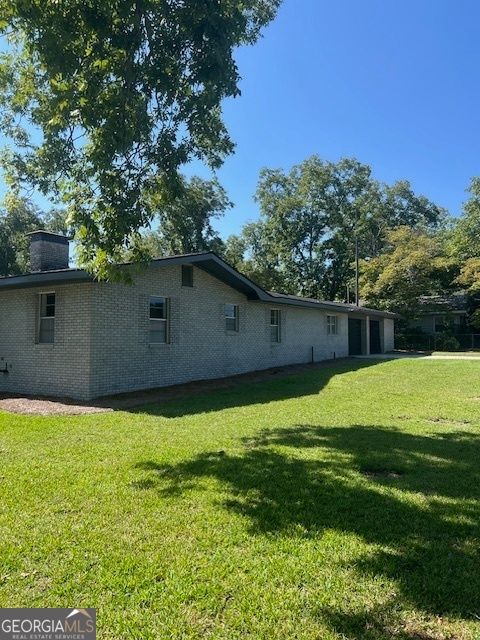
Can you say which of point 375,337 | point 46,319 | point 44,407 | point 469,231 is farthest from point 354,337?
point 44,407

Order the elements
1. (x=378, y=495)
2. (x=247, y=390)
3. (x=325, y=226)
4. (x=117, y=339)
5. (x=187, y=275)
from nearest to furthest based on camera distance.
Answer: (x=378, y=495)
(x=117, y=339)
(x=247, y=390)
(x=187, y=275)
(x=325, y=226)

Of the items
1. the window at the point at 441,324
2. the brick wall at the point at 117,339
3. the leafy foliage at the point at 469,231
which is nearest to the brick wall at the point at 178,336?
the brick wall at the point at 117,339

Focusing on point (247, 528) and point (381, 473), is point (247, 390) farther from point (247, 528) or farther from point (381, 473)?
point (247, 528)

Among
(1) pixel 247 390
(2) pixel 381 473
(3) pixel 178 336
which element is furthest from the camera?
(3) pixel 178 336

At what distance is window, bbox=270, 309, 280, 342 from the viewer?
18.6 meters

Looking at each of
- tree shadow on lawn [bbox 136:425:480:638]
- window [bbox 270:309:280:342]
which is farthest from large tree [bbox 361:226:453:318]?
tree shadow on lawn [bbox 136:425:480:638]

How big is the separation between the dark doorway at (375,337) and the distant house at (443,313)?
6.02 metres

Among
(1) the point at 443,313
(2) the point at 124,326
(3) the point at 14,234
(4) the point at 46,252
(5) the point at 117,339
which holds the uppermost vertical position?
(3) the point at 14,234

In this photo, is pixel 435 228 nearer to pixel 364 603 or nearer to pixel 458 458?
pixel 458 458

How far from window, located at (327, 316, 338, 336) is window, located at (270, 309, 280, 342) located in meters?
4.98

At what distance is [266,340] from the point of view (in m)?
17.9

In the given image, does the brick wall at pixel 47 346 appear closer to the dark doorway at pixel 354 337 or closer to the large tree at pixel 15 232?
the dark doorway at pixel 354 337

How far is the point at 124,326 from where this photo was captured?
11688mm

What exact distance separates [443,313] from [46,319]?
1152 inches
